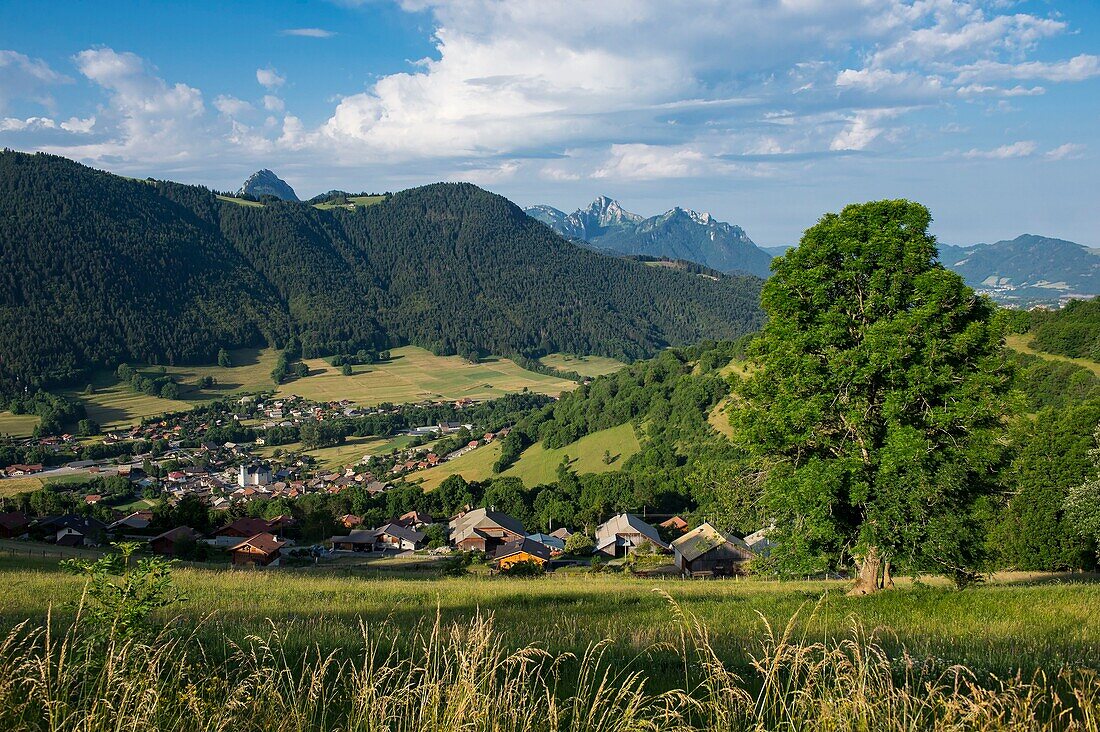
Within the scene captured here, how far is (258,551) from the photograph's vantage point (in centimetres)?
3634

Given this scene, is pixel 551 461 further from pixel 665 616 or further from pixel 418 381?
pixel 418 381

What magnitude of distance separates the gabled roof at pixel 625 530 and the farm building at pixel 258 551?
2181 centimetres

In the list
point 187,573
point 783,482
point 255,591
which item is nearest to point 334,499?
point 187,573

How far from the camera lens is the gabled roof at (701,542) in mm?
35781

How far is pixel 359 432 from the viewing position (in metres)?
120

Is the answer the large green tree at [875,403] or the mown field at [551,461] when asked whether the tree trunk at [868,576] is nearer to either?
the large green tree at [875,403]

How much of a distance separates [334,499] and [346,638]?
5989 centimetres

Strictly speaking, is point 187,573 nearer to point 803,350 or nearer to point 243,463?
point 803,350

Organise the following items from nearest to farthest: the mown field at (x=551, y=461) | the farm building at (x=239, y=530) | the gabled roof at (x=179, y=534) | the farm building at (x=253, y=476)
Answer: the gabled roof at (x=179, y=534) → the farm building at (x=239, y=530) → the mown field at (x=551, y=461) → the farm building at (x=253, y=476)

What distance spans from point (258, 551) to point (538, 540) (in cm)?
2057

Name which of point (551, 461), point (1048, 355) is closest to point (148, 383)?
point (551, 461)

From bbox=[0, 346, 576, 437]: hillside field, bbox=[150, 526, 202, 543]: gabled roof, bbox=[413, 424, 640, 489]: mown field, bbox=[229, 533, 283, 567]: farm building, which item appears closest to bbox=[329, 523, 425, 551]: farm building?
bbox=[150, 526, 202, 543]: gabled roof

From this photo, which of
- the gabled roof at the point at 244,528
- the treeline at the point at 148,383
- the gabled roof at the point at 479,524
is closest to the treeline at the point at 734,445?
the gabled roof at the point at 479,524

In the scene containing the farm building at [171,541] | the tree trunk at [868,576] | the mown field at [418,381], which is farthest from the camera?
the mown field at [418,381]
